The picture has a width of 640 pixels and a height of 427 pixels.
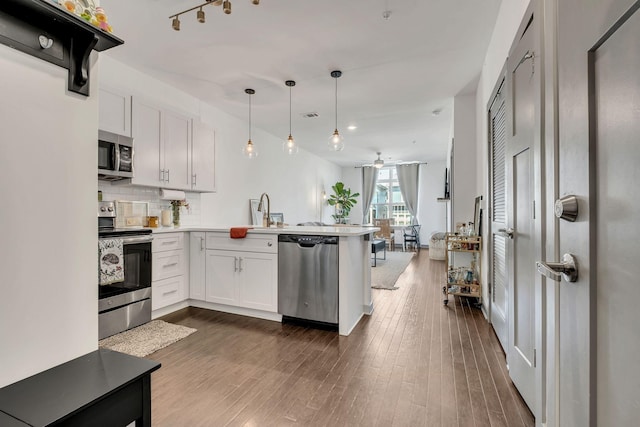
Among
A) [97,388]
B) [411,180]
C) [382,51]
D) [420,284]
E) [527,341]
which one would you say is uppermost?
[382,51]

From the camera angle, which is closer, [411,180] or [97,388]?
[97,388]

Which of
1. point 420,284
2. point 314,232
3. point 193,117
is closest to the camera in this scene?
point 314,232

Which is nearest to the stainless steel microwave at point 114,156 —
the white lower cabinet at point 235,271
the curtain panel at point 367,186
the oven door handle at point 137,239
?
the oven door handle at point 137,239

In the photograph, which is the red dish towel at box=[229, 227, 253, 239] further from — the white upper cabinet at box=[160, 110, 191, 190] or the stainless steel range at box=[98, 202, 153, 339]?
the white upper cabinet at box=[160, 110, 191, 190]

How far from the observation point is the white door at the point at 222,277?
3209 mm

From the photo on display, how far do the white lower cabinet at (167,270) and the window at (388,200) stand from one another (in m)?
7.94

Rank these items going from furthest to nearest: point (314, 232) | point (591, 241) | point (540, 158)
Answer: point (314, 232)
point (540, 158)
point (591, 241)

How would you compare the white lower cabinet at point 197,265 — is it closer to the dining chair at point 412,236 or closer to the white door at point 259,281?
the white door at point 259,281

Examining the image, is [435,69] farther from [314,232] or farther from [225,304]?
[225,304]

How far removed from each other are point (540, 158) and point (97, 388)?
1.77 m

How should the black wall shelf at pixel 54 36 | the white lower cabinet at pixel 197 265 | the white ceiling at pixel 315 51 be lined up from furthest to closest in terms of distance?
1. the white lower cabinet at pixel 197 265
2. the white ceiling at pixel 315 51
3. the black wall shelf at pixel 54 36

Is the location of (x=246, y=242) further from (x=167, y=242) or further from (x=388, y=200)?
(x=388, y=200)

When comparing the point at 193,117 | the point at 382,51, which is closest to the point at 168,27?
the point at 193,117

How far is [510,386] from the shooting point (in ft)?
6.12
